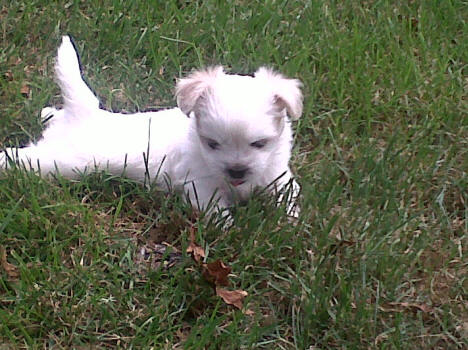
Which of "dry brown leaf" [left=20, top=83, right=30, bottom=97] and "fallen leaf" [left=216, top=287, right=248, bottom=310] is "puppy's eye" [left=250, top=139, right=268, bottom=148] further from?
"dry brown leaf" [left=20, top=83, right=30, bottom=97]

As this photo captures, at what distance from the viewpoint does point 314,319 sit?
2693mm

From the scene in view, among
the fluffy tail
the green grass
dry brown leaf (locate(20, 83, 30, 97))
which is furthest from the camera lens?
dry brown leaf (locate(20, 83, 30, 97))

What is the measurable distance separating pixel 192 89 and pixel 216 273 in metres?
0.70

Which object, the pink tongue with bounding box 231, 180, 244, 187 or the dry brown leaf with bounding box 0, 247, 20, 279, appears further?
the pink tongue with bounding box 231, 180, 244, 187

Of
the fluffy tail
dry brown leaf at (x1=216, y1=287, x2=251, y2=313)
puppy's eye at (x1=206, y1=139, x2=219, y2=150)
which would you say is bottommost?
dry brown leaf at (x1=216, y1=287, x2=251, y2=313)

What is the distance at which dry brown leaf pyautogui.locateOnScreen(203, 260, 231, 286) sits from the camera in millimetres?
2772

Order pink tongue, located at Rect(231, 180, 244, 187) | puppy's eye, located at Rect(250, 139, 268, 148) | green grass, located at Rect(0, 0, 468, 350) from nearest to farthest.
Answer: green grass, located at Rect(0, 0, 468, 350), puppy's eye, located at Rect(250, 139, 268, 148), pink tongue, located at Rect(231, 180, 244, 187)

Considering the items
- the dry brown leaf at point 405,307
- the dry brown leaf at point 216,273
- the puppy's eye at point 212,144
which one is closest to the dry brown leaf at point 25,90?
the puppy's eye at point 212,144

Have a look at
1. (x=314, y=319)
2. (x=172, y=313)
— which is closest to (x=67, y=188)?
(x=172, y=313)

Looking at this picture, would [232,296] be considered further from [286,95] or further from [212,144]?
[286,95]

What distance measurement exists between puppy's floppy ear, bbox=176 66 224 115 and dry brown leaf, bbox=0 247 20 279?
84 centimetres

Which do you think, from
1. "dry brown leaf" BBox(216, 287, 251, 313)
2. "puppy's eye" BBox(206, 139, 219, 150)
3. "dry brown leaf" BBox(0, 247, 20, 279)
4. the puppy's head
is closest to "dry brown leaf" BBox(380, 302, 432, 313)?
"dry brown leaf" BBox(216, 287, 251, 313)

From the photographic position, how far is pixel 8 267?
2.78 meters

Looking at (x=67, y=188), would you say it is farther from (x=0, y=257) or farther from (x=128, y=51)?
(x=128, y=51)
